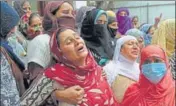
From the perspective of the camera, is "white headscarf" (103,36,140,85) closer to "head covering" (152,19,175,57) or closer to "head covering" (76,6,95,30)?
"head covering" (76,6,95,30)

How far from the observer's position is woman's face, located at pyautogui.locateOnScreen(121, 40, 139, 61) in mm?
3055

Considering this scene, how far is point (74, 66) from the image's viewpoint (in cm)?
220

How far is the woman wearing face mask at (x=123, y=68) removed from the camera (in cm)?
292

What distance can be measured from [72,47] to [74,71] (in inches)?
5.6

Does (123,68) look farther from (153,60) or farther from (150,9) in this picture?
(150,9)

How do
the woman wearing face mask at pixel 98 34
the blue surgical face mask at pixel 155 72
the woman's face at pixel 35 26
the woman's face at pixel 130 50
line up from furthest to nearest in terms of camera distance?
the woman's face at pixel 35 26, the woman wearing face mask at pixel 98 34, the woman's face at pixel 130 50, the blue surgical face mask at pixel 155 72

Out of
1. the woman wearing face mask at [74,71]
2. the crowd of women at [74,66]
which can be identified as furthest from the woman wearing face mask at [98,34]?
the woman wearing face mask at [74,71]

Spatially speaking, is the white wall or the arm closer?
the arm

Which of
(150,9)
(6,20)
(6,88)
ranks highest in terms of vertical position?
(6,20)

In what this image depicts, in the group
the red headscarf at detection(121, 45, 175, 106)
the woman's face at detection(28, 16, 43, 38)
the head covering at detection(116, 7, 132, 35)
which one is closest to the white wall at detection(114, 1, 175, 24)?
the head covering at detection(116, 7, 132, 35)

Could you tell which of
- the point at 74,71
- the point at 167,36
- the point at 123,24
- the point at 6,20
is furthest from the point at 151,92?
the point at 123,24

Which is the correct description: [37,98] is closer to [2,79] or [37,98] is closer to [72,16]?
[2,79]

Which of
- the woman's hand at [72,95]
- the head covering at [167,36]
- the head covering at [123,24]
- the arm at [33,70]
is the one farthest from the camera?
the head covering at [123,24]

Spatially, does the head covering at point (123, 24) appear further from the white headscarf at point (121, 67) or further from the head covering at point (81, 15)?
the white headscarf at point (121, 67)
